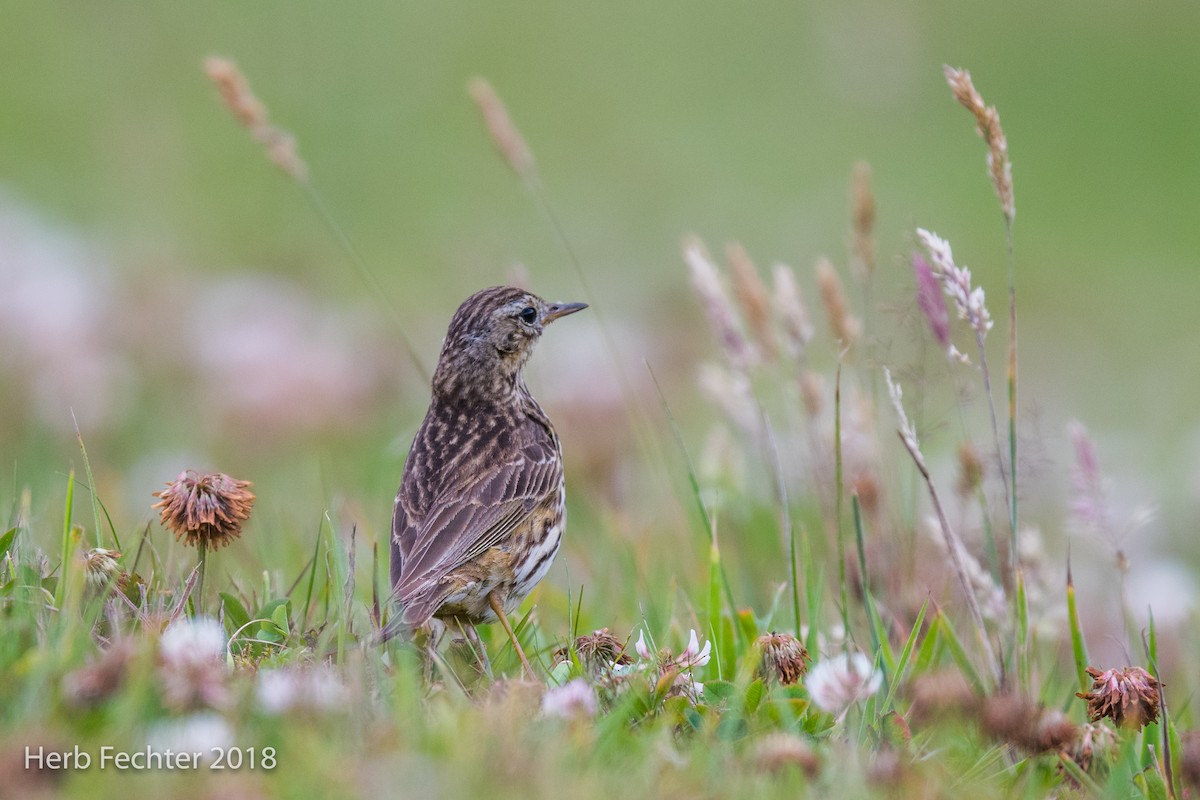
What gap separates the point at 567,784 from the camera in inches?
113

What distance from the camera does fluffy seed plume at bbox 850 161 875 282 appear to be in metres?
5.53

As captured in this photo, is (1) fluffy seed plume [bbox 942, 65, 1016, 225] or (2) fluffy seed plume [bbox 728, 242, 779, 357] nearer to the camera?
(1) fluffy seed plume [bbox 942, 65, 1016, 225]

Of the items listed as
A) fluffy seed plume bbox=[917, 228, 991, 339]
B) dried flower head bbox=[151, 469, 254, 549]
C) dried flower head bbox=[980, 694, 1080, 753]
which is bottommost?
dried flower head bbox=[980, 694, 1080, 753]

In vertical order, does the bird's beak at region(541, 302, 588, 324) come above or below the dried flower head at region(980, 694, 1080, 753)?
above

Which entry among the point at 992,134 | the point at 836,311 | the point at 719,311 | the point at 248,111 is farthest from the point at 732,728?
the point at 248,111

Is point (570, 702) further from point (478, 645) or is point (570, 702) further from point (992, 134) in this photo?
point (992, 134)

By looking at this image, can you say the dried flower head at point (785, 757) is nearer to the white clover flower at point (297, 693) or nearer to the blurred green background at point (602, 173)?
the white clover flower at point (297, 693)

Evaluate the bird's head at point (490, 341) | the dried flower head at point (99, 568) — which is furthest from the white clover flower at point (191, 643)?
the bird's head at point (490, 341)

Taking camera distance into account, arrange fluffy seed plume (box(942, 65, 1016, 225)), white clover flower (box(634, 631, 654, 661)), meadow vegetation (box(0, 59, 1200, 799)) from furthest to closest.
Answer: fluffy seed plume (box(942, 65, 1016, 225)), white clover flower (box(634, 631, 654, 661)), meadow vegetation (box(0, 59, 1200, 799))

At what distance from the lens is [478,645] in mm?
4414

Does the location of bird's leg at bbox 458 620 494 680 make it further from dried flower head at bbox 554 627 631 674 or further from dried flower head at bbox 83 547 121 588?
dried flower head at bbox 83 547 121 588

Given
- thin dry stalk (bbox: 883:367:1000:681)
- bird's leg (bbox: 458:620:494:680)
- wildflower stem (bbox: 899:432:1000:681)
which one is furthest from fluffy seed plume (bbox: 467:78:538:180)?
wildflower stem (bbox: 899:432:1000:681)

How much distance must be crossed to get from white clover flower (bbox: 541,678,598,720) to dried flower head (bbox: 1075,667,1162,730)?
51.7 inches

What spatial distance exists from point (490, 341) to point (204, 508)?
200cm
